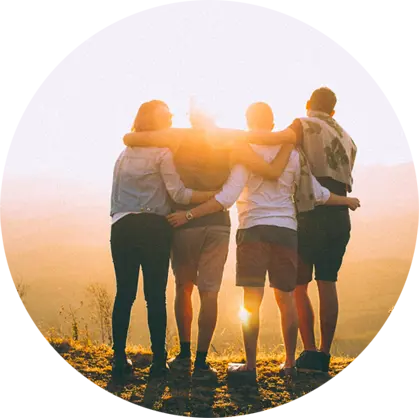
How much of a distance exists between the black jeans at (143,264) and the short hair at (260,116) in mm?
1125

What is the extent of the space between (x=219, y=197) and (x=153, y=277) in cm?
85

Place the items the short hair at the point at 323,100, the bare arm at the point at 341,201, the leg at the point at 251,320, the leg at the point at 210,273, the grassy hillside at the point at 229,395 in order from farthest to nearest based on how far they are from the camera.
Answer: the short hair at the point at 323,100, the bare arm at the point at 341,201, the leg at the point at 210,273, the leg at the point at 251,320, the grassy hillside at the point at 229,395

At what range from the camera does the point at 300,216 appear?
4.49 m

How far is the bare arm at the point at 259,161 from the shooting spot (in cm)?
412

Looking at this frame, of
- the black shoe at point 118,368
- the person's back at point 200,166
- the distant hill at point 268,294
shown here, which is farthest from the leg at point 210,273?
the distant hill at point 268,294

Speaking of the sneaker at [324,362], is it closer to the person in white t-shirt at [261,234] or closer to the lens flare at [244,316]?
the person in white t-shirt at [261,234]

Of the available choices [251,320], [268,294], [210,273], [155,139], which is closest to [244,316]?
[251,320]

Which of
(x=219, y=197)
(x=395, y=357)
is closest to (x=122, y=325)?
(x=219, y=197)

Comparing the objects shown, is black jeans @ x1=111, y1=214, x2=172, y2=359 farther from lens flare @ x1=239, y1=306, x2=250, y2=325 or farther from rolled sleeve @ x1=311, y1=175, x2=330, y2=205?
rolled sleeve @ x1=311, y1=175, x2=330, y2=205

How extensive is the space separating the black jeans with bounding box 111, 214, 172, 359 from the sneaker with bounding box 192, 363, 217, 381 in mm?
427

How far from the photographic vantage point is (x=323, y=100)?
469cm

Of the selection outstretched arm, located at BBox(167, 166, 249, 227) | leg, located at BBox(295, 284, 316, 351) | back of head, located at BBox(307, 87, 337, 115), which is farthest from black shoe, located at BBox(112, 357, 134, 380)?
back of head, located at BBox(307, 87, 337, 115)

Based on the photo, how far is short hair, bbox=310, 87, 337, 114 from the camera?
4695 mm

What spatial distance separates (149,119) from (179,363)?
2.23 metres
